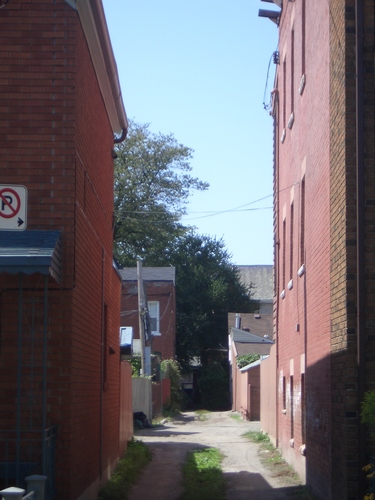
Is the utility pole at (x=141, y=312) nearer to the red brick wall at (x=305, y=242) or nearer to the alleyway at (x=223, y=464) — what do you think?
the alleyway at (x=223, y=464)

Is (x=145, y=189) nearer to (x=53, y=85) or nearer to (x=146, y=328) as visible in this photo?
(x=146, y=328)

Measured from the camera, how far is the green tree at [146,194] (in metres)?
45.2

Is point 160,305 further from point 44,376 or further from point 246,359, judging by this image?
point 44,376

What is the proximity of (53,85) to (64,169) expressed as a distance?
982mm

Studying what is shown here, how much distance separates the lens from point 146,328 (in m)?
35.6

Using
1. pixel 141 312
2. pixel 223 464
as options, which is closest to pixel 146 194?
pixel 141 312

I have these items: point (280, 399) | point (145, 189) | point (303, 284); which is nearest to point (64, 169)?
point (303, 284)

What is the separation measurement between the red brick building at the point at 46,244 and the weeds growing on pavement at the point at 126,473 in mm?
1854

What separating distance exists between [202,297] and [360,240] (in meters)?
46.0

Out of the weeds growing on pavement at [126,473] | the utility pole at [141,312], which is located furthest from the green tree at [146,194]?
the weeds growing on pavement at [126,473]

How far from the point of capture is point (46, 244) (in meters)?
8.34

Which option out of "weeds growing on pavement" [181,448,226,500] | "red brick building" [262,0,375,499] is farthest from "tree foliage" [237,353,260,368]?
"red brick building" [262,0,375,499]

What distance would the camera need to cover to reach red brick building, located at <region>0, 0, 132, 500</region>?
830cm

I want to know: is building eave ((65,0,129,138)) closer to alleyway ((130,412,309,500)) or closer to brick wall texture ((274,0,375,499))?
brick wall texture ((274,0,375,499))
